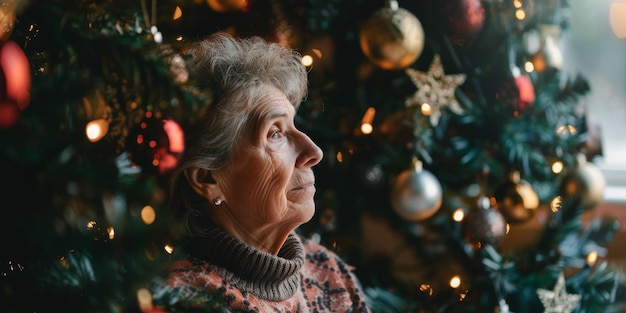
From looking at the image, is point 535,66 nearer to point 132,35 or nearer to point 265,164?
point 265,164

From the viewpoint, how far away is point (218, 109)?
3.67 ft

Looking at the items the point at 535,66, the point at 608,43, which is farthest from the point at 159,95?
the point at 608,43

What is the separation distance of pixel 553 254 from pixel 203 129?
1.29 m

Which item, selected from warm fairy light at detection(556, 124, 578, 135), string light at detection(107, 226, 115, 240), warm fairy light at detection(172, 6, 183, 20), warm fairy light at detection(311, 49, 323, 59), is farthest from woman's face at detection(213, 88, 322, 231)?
warm fairy light at detection(556, 124, 578, 135)

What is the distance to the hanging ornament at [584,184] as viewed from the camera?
2055 millimetres

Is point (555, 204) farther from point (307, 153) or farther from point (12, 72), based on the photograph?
point (12, 72)

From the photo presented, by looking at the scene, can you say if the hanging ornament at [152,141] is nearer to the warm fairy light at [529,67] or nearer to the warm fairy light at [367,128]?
the warm fairy light at [367,128]

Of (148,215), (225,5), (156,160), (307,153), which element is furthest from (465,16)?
(148,215)

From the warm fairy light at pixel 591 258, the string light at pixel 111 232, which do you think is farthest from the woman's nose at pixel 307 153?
the warm fairy light at pixel 591 258

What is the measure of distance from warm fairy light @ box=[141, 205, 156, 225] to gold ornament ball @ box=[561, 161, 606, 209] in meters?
1.71

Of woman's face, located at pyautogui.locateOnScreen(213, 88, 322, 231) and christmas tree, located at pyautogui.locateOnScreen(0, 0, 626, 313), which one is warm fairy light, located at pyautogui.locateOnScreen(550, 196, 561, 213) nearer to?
christmas tree, located at pyautogui.locateOnScreen(0, 0, 626, 313)

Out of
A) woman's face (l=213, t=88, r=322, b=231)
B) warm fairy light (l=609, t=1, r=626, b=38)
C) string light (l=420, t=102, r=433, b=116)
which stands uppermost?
woman's face (l=213, t=88, r=322, b=231)

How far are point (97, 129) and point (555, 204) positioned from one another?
1.68 m

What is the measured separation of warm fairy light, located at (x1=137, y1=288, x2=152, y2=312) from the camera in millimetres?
563
